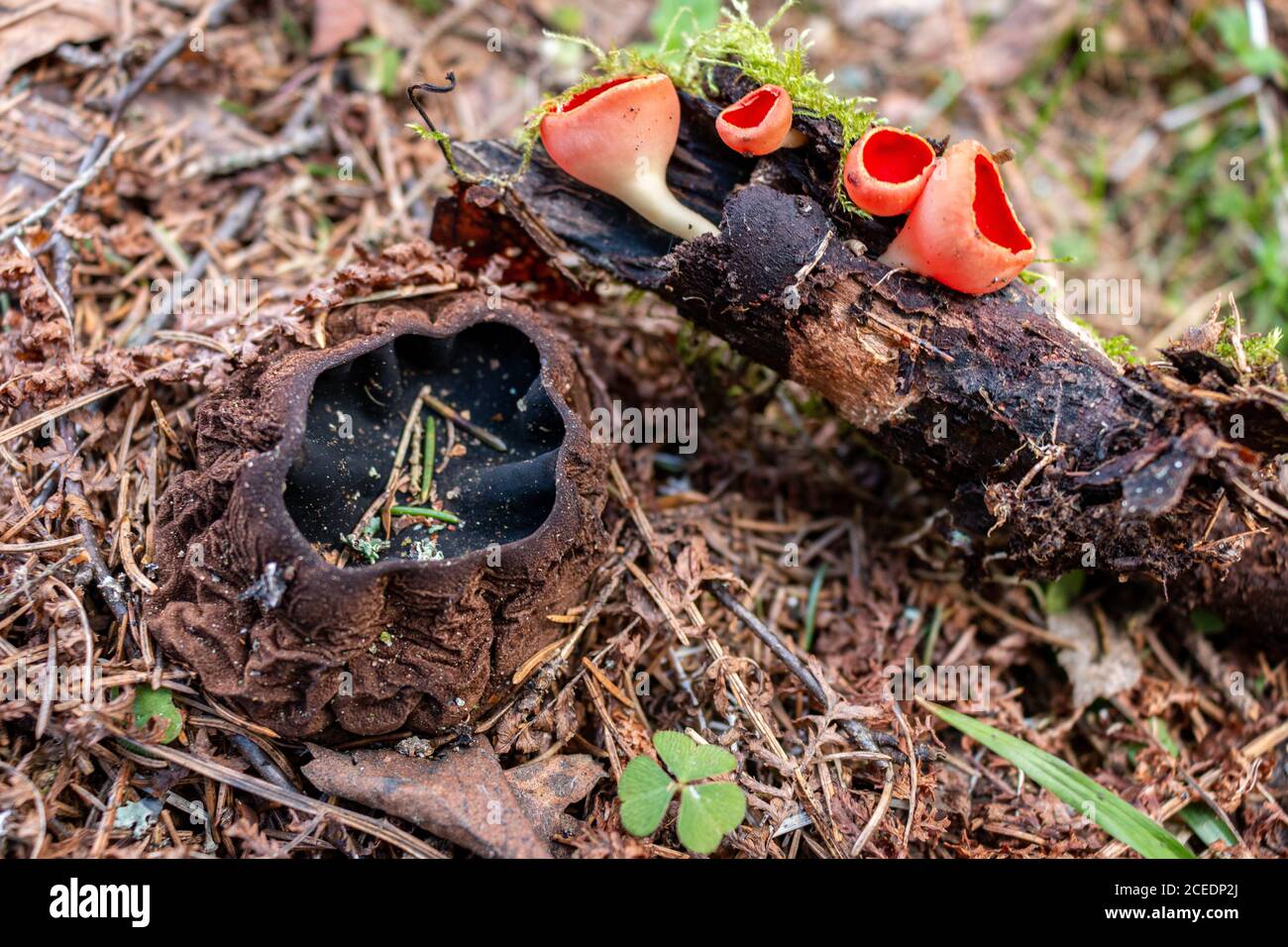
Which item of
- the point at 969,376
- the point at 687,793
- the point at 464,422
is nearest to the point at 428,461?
the point at 464,422

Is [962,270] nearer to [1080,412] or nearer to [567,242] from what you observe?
[1080,412]

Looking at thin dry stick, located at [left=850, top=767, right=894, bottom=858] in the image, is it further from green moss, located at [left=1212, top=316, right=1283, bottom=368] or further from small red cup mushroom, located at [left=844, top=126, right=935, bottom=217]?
small red cup mushroom, located at [left=844, top=126, right=935, bottom=217]

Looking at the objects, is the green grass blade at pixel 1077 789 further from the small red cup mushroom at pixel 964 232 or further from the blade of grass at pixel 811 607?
the small red cup mushroom at pixel 964 232

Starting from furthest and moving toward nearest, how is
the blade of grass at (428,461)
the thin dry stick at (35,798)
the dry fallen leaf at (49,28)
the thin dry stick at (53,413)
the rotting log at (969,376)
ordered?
the dry fallen leaf at (49,28), the blade of grass at (428,461), the thin dry stick at (53,413), the rotting log at (969,376), the thin dry stick at (35,798)

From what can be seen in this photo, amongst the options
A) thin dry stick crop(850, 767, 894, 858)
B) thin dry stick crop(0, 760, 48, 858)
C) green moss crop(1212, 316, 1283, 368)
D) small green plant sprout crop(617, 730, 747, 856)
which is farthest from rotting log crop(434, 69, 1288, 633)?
thin dry stick crop(0, 760, 48, 858)

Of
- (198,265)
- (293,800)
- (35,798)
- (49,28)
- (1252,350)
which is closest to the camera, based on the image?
(35,798)

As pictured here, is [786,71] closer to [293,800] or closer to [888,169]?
[888,169]

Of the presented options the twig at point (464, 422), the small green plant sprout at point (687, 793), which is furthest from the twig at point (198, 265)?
the small green plant sprout at point (687, 793)
